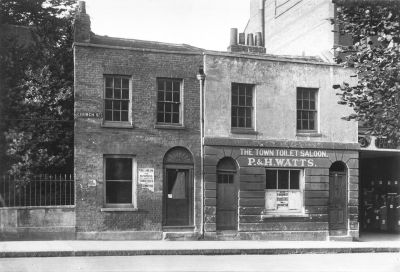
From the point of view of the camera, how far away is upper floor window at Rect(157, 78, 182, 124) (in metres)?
21.1

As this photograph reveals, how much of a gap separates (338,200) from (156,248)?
9.00m

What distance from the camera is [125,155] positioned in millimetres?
20594

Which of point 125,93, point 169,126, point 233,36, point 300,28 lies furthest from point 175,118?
point 300,28

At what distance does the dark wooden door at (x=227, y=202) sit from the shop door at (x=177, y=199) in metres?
1.16

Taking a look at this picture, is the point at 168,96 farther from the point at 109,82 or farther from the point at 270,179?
the point at 270,179

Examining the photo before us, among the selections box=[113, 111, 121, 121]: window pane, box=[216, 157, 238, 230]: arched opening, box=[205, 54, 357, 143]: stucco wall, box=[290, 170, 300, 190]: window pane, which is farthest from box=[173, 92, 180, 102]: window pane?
box=[290, 170, 300, 190]: window pane

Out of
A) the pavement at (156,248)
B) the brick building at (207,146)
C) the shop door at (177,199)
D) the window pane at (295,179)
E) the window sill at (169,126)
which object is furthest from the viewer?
the window pane at (295,179)

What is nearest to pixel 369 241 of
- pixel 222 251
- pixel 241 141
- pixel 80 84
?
pixel 241 141

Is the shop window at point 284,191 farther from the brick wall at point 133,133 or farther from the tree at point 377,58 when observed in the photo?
the tree at point 377,58

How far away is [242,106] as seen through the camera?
22062mm

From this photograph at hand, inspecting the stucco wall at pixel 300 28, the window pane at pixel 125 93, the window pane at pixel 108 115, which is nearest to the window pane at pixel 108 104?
the window pane at pixel 108 115

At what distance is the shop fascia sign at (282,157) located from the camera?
71.7 ft

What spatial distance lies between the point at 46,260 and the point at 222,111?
932cm

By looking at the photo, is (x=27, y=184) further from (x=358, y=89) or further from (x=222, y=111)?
(x=358, y=89)
